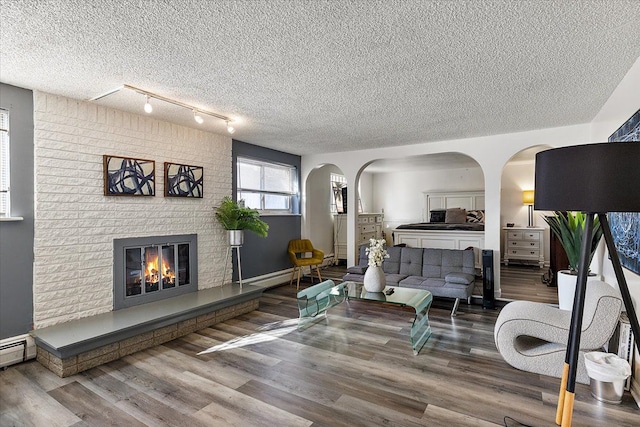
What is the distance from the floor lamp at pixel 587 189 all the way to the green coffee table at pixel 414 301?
1.51 meters

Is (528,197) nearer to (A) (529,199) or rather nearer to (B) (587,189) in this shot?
(A) (529,199)

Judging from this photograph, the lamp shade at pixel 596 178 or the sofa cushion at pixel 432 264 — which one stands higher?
the lamp shade at pixel 596 178

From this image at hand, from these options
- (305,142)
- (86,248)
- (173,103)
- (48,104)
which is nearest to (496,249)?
(305,142)

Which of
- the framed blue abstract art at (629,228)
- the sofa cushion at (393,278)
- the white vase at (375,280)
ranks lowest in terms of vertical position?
the sofa cushion at (393,278)

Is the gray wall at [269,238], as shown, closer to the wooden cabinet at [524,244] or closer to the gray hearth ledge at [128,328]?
the gray hearth ledge at [128,328]

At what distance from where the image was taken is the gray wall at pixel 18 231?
9.36ft

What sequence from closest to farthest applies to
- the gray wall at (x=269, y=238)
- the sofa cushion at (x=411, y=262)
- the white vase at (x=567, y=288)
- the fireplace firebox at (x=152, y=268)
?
the white vase at (x=567, y=288) < the fireplace firebox at (x=152, y=268) < the sofa cushion at (x=411, y=262) < the gray wall at (x=269, y=238)

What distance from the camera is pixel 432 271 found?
4.82 m

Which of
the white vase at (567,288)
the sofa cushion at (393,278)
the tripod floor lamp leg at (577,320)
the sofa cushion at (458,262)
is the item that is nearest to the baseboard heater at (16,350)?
the sofa cushion at (393,278)

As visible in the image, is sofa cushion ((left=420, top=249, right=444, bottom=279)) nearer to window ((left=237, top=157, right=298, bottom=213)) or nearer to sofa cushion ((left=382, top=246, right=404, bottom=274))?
sofa cushion ((left=382, top=246, right=404, bottom=274))

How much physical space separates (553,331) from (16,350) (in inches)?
177

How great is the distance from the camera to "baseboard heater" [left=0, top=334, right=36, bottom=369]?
110 inches

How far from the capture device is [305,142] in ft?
17.3

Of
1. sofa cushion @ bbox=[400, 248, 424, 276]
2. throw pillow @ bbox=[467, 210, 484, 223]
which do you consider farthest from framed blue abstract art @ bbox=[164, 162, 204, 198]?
throw pillow @ bbox=[467, 210, 484, 223]
